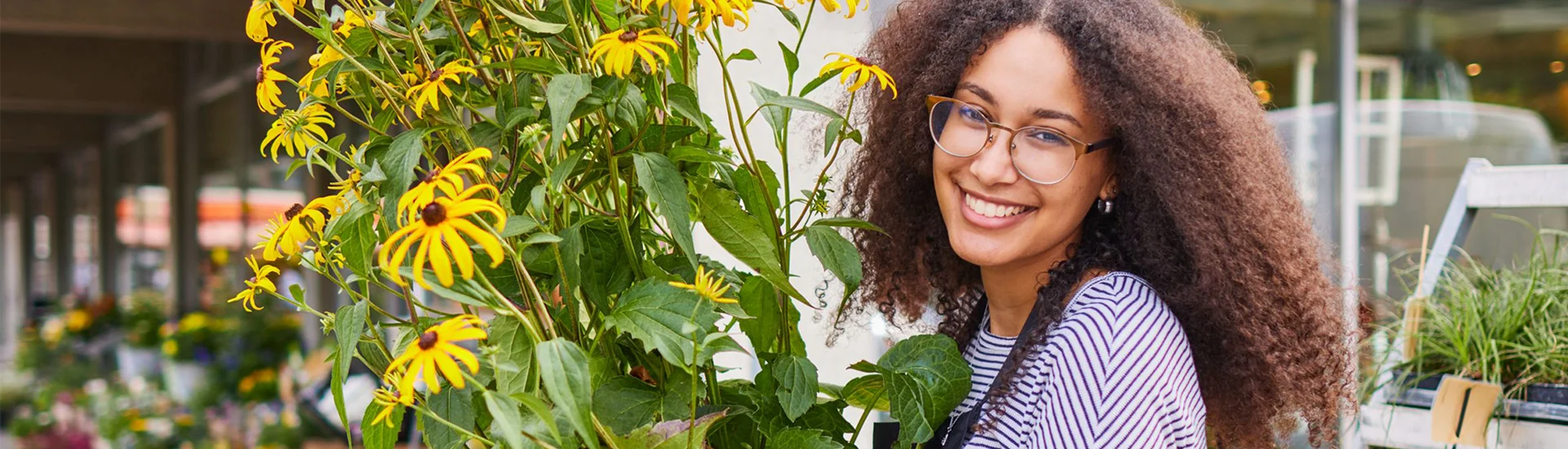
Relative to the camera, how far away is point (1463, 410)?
1.15 metres

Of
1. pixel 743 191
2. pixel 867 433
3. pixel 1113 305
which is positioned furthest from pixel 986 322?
pixel 867 433

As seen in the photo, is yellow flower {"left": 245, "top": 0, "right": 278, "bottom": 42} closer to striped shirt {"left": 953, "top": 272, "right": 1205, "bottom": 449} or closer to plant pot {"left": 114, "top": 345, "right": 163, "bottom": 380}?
striped shirt {"left": 953, "top": 272, "right": 1205, "bottom": 449}

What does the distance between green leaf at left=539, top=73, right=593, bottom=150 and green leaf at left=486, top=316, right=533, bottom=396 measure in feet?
0.33

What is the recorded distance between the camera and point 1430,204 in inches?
138

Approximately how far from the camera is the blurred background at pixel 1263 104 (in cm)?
256

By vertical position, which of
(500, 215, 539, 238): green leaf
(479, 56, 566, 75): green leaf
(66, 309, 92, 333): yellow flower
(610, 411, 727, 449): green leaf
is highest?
(479, 56, 566, 75): green leaf

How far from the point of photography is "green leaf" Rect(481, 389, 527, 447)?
A: 1.83 ft

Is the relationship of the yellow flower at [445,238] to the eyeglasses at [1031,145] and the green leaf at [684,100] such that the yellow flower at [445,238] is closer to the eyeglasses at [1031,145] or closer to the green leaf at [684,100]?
the green leaf at [684,100]

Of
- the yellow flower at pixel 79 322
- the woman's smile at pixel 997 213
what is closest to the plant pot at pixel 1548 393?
the woman's smile at pixel 997 213

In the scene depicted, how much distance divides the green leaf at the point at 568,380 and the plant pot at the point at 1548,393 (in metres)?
0.88

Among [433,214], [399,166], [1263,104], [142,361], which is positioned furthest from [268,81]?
[142,361]

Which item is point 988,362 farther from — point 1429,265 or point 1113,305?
point 1429,265

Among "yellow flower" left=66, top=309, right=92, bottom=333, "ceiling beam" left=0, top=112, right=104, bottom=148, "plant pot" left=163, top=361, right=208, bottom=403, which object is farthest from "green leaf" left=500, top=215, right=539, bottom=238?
"ceiling beam" left=0, top=112, right=104, bottom=148

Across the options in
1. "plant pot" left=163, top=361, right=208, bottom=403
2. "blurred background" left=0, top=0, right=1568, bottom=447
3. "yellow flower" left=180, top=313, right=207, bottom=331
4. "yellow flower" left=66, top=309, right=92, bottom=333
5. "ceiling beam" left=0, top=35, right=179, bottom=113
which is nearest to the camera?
"blurred background" left=0, top=0, right=1568, bottom=447
